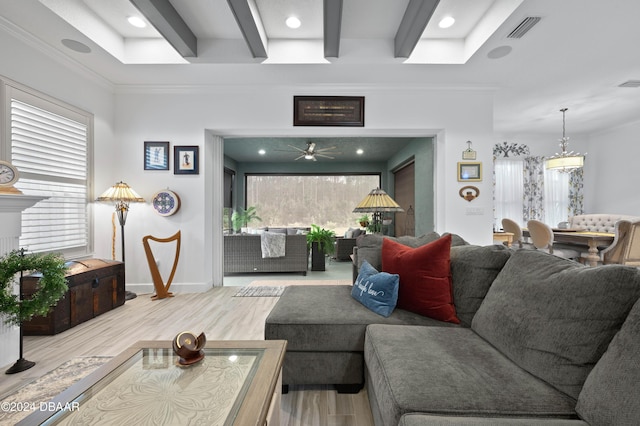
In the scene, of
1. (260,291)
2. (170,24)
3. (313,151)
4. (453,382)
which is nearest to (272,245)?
(260,291)

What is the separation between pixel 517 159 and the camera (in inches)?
246

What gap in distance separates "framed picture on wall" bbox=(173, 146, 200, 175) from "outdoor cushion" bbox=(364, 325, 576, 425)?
11.2 ft

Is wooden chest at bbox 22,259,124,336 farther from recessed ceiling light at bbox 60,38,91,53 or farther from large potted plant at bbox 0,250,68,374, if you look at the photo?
recessed ceiling light at bbox 60,38,91,53

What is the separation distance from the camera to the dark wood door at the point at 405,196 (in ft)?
20.1

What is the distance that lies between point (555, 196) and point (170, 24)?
7677mm

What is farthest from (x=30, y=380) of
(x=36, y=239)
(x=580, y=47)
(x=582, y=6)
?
(x=580, y=47)

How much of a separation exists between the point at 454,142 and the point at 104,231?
16.1 ft

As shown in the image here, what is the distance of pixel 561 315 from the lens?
1.10 meters

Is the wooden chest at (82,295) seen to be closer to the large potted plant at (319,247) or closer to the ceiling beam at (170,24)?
the ceiling beam at (170,24)

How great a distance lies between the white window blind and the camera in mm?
2746

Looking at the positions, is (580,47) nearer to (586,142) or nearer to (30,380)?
(586,142)

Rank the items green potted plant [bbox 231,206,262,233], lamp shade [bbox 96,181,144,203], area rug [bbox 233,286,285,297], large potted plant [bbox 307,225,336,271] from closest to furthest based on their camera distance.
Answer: lamp shade [bbox 96,181,144,203]
area rug [bbox 233,286,285,297]
large potted plant [bbox 307,225,336,271]
green potted plant [bbox 231,206,262,233]

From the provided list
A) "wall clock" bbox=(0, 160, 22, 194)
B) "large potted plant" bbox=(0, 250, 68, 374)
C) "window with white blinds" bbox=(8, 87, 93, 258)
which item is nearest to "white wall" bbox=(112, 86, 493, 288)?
"window with white blinds" bbox=(8, 87, 93, 258)

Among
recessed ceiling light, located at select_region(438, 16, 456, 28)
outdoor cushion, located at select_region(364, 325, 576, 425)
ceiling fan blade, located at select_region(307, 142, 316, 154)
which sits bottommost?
outdoor cushion, located at select_region(364, 325, 576, 425)
